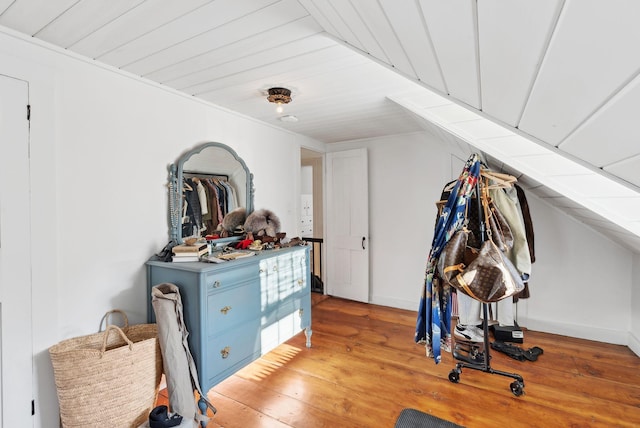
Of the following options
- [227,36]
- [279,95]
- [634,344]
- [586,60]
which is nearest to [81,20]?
[227,36]

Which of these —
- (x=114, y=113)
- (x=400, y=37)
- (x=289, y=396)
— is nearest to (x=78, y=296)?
(x=114, y=113)

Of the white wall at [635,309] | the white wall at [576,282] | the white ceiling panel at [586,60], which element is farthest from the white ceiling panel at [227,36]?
the white wall at [635,309]

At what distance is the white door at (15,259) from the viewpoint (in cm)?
150

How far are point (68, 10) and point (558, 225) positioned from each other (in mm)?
4118

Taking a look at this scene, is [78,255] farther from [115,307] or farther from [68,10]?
[68,10]

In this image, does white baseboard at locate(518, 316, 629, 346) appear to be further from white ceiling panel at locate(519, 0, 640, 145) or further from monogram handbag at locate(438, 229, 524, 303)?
white ceiling panel at locate(519, 0, 640, 145)

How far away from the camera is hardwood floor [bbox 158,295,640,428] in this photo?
6.07ft

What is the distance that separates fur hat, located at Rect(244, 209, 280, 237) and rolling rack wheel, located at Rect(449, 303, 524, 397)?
1.88 metres

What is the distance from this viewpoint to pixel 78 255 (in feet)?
5.82

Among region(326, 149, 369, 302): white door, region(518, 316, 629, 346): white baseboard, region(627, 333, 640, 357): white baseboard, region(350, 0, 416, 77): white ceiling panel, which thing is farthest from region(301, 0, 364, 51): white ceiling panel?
region(627, 333, 640, 357): white baseboard

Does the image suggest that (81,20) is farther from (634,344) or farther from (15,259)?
(634,344)

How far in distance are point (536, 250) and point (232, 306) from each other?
3.11 m

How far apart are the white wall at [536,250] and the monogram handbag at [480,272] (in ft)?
5.21

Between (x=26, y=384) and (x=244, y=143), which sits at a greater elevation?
(x=244, y=143)
